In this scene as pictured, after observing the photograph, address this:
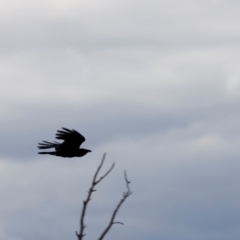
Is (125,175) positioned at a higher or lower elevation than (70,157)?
lower

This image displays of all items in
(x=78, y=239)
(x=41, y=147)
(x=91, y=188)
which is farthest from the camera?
(x=41, y=147)

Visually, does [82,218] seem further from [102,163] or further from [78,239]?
[102,163]

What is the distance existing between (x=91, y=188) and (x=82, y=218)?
2.90 ft

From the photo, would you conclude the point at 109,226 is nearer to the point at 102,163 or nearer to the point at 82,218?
the point at 82,218

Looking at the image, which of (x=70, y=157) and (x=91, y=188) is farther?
(x=70, y=157)

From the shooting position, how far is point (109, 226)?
440 inches

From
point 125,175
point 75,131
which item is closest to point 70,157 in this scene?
point 75,131

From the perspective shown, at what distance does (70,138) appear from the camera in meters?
27.3

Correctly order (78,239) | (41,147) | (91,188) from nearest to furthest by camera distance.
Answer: (78,239) → (91,188) → (41,147)

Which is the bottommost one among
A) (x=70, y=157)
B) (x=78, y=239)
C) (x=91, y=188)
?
(x=78, y=239)

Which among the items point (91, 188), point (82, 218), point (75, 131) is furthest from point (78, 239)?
point (75, 131)

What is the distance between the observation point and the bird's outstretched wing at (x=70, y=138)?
2691 cm

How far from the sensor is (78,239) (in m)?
10.8

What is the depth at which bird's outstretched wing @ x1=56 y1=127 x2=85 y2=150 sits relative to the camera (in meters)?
26.9
